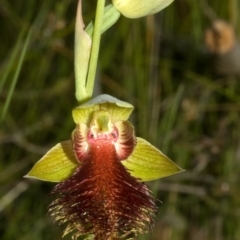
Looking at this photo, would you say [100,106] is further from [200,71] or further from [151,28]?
[200,71]

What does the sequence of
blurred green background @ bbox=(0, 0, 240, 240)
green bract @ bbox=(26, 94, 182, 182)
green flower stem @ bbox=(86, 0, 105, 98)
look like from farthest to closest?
blurred green background @ bbox=(0, 0, 240, 240), green bract @ bbox=(26, 94, 182, 182), green flower stem @ bbox=(86, 0, 105, 98)

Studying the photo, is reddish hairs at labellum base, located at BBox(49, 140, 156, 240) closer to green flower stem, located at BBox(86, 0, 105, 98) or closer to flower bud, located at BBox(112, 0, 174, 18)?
green flower stem, located at BBox(86, 0, 105, 98)

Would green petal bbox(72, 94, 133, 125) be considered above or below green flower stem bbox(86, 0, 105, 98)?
below

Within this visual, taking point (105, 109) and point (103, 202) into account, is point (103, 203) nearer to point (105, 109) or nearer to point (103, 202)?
point (103, 202)

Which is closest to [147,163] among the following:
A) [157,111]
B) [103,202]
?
[103,202]

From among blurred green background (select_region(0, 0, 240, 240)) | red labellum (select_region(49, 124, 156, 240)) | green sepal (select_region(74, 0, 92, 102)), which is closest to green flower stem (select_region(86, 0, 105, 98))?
green sepal (select_region(74, 0, 92, 102))

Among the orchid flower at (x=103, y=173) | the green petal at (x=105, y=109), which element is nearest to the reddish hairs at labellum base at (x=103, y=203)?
the orchid flower at (x=103, y=173)
